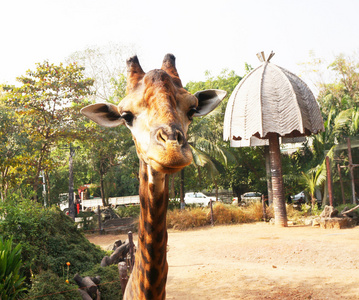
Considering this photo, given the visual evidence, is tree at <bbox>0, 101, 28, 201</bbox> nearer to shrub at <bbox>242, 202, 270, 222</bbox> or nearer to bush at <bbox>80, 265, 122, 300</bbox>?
bush at <bbox>80, 265, 122, 300</bbox>

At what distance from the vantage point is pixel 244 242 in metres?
11.9

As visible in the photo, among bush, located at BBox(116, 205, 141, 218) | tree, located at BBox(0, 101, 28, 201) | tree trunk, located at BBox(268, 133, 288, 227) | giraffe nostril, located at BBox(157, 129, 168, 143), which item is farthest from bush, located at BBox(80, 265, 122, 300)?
bush, located at BBox(116, 205, 141, 218)

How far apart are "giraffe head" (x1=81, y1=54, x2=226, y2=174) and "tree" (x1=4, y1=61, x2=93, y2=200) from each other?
1218cm

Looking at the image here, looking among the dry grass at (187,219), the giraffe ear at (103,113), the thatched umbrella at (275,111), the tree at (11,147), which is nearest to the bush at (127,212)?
the dry grass at (187,219)

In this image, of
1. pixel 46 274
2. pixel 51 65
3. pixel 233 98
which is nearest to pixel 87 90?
pixel 51 65

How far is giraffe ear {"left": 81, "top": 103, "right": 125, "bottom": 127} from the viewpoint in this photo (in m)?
2.74

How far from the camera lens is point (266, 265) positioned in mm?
8906

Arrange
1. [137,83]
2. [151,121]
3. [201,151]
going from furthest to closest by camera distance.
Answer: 1. [201,151]
2. [137,83]
3. [151,121]

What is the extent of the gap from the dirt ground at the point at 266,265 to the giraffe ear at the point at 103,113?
16.3ft

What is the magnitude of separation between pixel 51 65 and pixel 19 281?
423 inches

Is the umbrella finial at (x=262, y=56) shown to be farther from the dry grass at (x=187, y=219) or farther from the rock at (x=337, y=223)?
the dry grass at (x=187, y=219)

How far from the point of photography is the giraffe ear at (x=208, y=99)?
9.43 ft

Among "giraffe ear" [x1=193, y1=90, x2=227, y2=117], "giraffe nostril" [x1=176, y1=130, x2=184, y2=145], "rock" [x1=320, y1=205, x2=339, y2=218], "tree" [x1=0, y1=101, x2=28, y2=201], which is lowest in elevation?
"rock" [x1=320, y1=205, x2=339, y2=218]

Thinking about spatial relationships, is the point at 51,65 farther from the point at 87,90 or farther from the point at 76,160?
the point at 76,160
